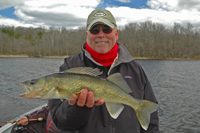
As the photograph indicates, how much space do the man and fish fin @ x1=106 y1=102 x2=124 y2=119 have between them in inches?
9.4

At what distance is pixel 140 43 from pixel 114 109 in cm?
7872

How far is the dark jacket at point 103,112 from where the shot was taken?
249 cm

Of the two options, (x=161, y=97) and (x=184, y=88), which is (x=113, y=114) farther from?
(x=184, y=88)

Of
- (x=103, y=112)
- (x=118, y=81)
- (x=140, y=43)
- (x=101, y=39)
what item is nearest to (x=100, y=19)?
(x=101, y=39)

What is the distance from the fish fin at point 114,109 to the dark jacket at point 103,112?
9.6 inches

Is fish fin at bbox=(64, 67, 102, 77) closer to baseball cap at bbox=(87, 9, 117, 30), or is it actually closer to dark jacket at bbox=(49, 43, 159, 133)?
dark jacket at bbox=(49, 43, 159, 133)

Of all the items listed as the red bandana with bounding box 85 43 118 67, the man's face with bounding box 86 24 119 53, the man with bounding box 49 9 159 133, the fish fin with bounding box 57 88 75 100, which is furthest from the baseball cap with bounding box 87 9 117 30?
the fish fin with bounding box 57 88 75 100

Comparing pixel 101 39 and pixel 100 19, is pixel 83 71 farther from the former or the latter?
pixel 100 19

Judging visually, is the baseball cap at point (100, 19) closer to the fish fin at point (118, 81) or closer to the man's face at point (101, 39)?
the man's face at point (101, 39)

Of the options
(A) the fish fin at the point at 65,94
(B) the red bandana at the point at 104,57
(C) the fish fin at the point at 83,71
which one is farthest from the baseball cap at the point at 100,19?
(A) the fish fin at the point at 65,94

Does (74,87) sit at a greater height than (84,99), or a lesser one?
greater

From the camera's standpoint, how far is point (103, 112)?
2.78 m

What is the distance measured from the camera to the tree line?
71438mm

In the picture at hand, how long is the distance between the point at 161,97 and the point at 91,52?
13560 mm
